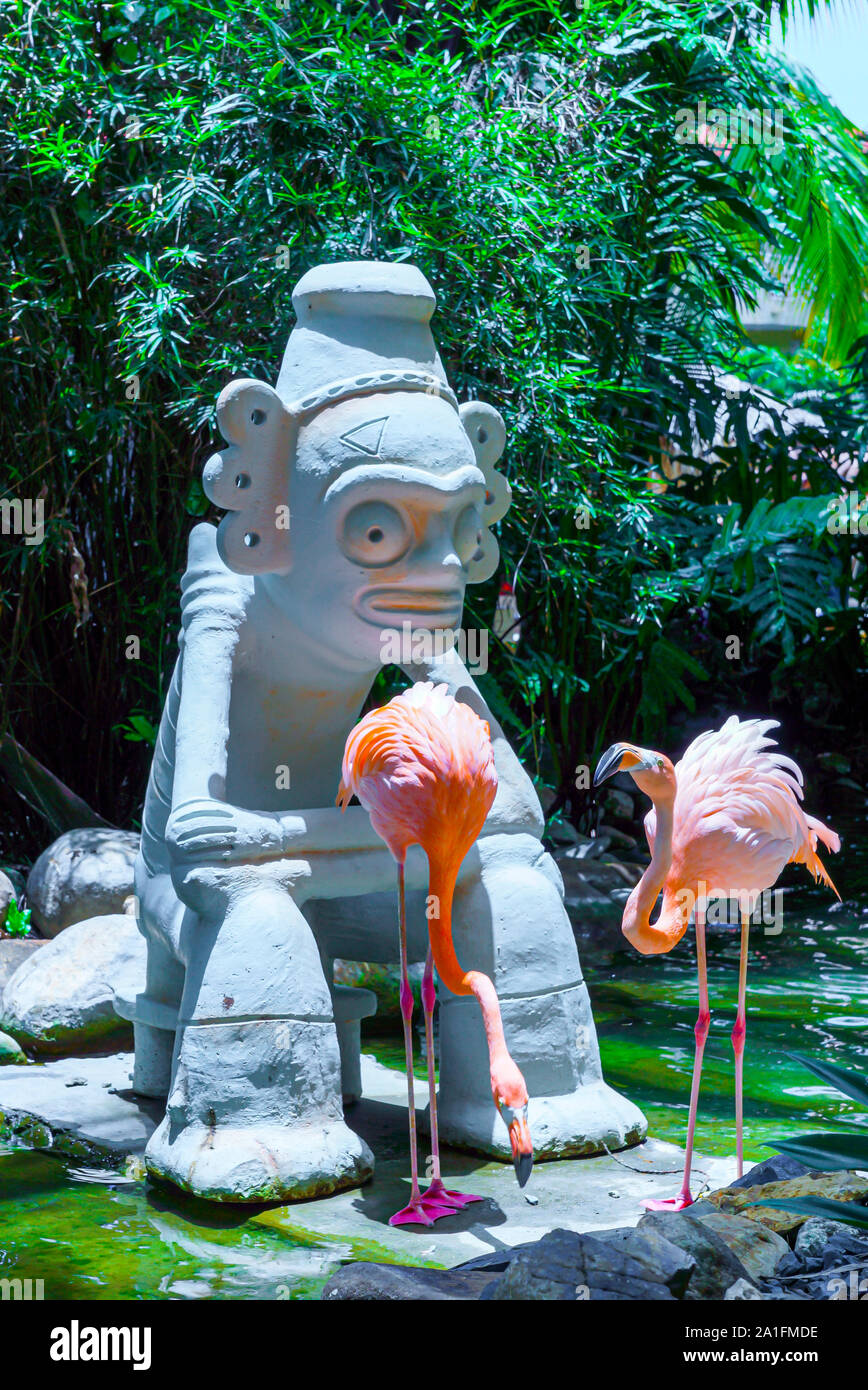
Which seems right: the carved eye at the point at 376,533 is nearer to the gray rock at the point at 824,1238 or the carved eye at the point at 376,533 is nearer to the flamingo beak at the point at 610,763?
the flamingo beak at the point at 610,763

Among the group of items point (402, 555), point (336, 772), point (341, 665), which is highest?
point (402, 555)

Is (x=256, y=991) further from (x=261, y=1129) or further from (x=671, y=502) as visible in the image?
(x=671, y=502)

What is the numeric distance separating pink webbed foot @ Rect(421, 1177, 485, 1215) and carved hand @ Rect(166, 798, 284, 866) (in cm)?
74

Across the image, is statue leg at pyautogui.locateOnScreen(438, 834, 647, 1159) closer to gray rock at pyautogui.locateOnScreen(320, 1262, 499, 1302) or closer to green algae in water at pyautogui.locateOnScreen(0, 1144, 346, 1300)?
green algae in water at pyautogui.locateOnScreen(0, 1144, 346, 1300)

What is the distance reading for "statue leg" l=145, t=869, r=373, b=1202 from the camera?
287 cm

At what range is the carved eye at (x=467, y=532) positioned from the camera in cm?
319

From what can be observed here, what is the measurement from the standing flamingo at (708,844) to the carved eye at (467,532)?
65cm

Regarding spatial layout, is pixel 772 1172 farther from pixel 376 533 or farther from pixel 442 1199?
pixel 376 533

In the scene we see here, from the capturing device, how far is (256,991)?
9.67 feet

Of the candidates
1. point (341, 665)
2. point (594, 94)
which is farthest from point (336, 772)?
point (594, 94)

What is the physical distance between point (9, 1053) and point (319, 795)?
1275mm

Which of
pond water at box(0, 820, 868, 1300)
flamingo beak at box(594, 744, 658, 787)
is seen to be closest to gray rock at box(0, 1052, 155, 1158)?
pond water at box(0, 820, 868, 1300)

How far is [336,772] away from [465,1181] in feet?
3.22
